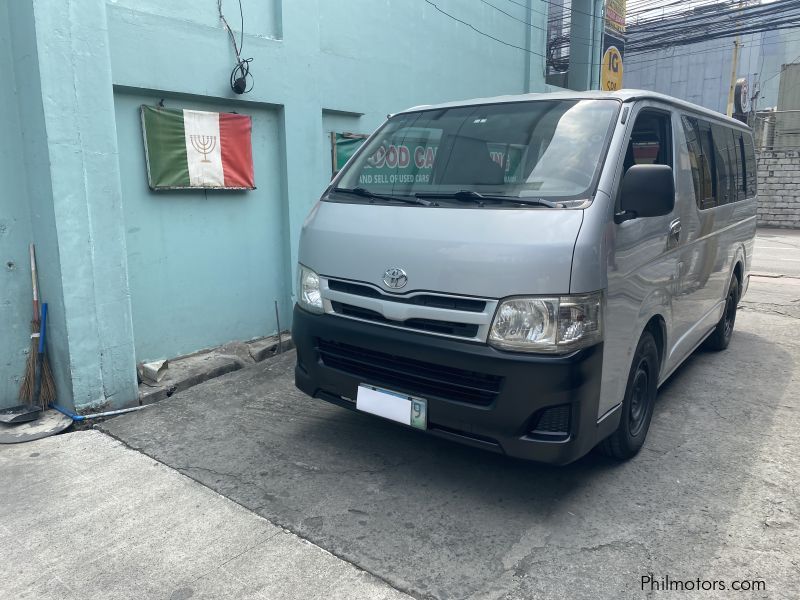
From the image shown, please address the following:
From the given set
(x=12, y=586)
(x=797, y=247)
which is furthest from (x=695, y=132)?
(x=797, y=247)

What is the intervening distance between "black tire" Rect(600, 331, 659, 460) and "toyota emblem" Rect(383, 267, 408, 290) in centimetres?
133

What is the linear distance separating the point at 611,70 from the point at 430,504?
10.5m

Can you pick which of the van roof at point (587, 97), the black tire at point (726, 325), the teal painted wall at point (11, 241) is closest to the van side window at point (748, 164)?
the black tire at point (726, 325)

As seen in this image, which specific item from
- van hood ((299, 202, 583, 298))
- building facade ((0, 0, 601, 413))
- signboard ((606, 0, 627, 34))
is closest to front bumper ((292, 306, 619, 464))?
van hood ((299, 202, 583, 298))

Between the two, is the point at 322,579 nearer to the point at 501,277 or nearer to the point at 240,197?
the point at 501,277

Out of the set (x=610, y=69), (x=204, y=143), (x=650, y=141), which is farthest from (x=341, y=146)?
(x=610, y=69)

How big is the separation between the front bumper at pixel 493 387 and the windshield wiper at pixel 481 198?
75cm

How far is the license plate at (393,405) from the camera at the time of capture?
10.0 ft

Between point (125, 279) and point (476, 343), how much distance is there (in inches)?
114

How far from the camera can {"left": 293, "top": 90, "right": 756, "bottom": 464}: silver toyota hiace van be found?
278cm

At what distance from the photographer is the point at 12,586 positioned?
262cm

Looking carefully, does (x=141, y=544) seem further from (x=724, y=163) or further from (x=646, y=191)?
(x=724, y=163)

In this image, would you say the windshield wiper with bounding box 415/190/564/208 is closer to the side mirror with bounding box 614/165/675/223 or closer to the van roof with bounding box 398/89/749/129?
the side mirror with bounding box 614/165/675/223

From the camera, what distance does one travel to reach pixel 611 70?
11.4m
